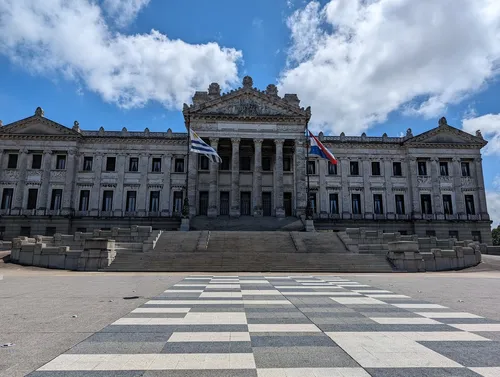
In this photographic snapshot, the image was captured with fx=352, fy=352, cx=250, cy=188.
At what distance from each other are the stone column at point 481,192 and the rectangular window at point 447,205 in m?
3.82

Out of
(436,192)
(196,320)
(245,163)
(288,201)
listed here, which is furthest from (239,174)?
(196,320)

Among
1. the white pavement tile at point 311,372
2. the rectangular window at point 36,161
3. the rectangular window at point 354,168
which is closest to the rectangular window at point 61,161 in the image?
the rectangular window at point 36,161

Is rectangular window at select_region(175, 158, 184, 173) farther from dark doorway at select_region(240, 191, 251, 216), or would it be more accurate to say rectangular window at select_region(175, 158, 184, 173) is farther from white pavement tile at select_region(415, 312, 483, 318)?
white pavement tile at select_region(415, 312, 483, 318)

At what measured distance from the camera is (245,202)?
150 feet

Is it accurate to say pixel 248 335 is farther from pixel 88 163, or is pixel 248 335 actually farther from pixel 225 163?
pixel 88 163

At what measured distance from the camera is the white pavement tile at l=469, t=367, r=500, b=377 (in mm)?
4359

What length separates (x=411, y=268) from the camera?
22.5 meters

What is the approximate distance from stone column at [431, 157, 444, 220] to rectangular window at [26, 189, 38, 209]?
52.1m

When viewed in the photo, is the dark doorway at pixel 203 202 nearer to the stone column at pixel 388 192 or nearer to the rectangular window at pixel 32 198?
the rectangular window at pixel 32 198

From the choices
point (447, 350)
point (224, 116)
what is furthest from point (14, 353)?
point (224, 116)

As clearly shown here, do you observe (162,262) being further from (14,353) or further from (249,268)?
(14,353)

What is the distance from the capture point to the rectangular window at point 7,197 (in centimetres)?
4450

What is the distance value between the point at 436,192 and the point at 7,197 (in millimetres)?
56210

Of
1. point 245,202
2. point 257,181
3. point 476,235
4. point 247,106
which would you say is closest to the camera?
point 257,181
